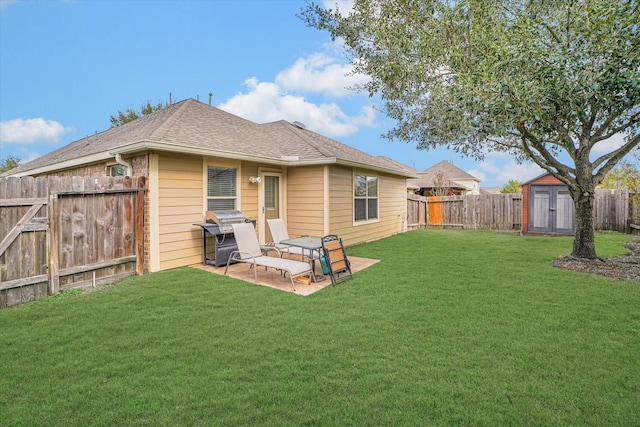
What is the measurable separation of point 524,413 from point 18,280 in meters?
6.63

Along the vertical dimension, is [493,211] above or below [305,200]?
below

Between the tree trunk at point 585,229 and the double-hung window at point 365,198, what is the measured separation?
5871 mm

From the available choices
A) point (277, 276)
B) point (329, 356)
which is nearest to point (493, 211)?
point (277, 276)

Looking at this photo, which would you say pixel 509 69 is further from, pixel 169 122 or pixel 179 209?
pixel 169 122

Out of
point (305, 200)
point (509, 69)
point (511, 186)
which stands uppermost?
point (511, 186)

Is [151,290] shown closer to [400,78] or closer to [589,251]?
[400,78]

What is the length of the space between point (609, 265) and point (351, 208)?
6.52 m

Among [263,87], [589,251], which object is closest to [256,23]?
[263,87]

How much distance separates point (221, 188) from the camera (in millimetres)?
7816

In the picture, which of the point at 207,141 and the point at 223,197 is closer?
the point at 207,141

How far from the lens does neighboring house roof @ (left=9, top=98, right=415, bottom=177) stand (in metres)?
6.58

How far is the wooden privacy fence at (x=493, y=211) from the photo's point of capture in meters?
12.8

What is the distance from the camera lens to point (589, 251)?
7430mm

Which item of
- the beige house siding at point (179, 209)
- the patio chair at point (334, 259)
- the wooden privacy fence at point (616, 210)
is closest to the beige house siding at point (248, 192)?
the beige house siding at point (179, 209)
